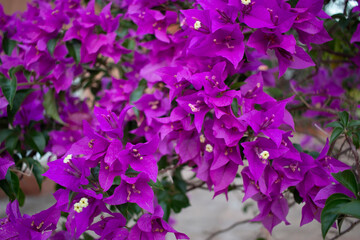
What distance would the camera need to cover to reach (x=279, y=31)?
0.67 metres

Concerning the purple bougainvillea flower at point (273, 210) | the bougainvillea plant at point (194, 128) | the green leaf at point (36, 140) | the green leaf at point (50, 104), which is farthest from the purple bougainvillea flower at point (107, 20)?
the purple bougainvillea flower at point (273, 210)

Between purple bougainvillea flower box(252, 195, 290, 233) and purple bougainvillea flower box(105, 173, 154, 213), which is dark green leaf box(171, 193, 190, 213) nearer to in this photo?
purple bougainvillea flower box(252, 195, 290, 233)

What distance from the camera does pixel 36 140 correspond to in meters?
0.98

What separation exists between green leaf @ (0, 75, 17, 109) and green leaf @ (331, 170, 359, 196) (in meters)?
0.75

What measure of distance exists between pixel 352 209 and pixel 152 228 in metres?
0.39

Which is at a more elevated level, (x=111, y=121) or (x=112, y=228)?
(x=111, y=121)

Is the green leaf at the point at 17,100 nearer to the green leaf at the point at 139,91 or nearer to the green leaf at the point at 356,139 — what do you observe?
the green leaf at the point at 139,91

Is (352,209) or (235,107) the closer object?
(352,209)

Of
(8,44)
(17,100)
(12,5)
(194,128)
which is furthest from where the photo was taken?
(12,5)

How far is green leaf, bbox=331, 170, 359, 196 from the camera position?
60 cm

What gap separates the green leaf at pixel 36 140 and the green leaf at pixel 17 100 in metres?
0.11

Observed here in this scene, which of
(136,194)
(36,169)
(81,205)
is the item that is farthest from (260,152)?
(36,169)

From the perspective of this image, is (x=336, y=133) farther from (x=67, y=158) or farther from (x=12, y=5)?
(x=12, y=5)

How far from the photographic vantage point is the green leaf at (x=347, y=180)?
1.96 ft
